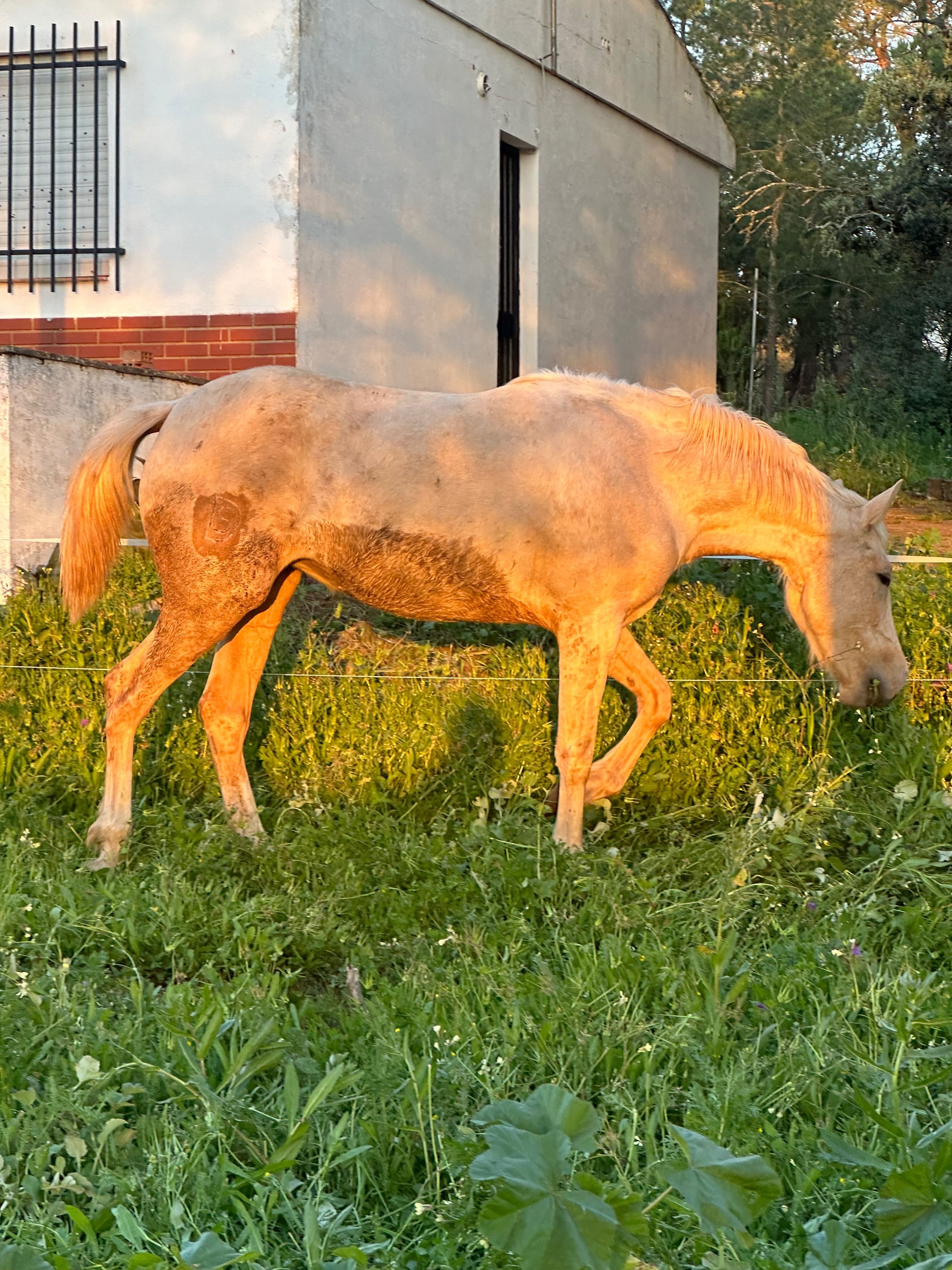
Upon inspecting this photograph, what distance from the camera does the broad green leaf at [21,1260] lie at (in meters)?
2.07

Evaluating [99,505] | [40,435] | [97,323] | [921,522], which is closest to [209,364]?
[97,323]

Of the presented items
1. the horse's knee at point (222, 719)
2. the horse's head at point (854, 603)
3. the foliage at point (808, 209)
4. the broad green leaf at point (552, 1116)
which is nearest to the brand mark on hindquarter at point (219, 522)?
the horse's knee at point (222, 719)

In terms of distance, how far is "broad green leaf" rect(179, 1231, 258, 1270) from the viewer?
2080mm

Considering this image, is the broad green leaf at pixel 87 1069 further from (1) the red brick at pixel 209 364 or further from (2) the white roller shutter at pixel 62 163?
(2) the white roller shutter at pixel 62 163

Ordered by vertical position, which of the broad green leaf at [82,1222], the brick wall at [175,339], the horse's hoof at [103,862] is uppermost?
the brick wall at [175,339]

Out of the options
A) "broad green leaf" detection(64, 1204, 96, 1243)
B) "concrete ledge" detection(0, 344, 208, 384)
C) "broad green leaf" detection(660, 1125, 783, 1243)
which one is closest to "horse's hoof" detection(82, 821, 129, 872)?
"concrete ledge" detection(0, 344, 208, 384)

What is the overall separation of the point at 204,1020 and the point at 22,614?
4.14 metres

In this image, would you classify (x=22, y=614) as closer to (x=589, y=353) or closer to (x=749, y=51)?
(x=589, y=353)

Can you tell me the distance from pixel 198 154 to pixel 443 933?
7.70 metres

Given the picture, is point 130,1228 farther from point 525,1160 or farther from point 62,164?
point 62,164

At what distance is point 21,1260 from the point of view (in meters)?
2.08

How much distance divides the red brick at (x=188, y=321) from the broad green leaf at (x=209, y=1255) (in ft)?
28.6

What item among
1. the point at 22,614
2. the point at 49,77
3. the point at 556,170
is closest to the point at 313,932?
the point at 22,614

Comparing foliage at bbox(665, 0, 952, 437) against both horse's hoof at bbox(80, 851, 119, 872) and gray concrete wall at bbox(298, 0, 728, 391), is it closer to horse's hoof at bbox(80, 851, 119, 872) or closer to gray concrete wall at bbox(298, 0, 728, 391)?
gray concrete wall at bbox(298, 0, 728, 391)
